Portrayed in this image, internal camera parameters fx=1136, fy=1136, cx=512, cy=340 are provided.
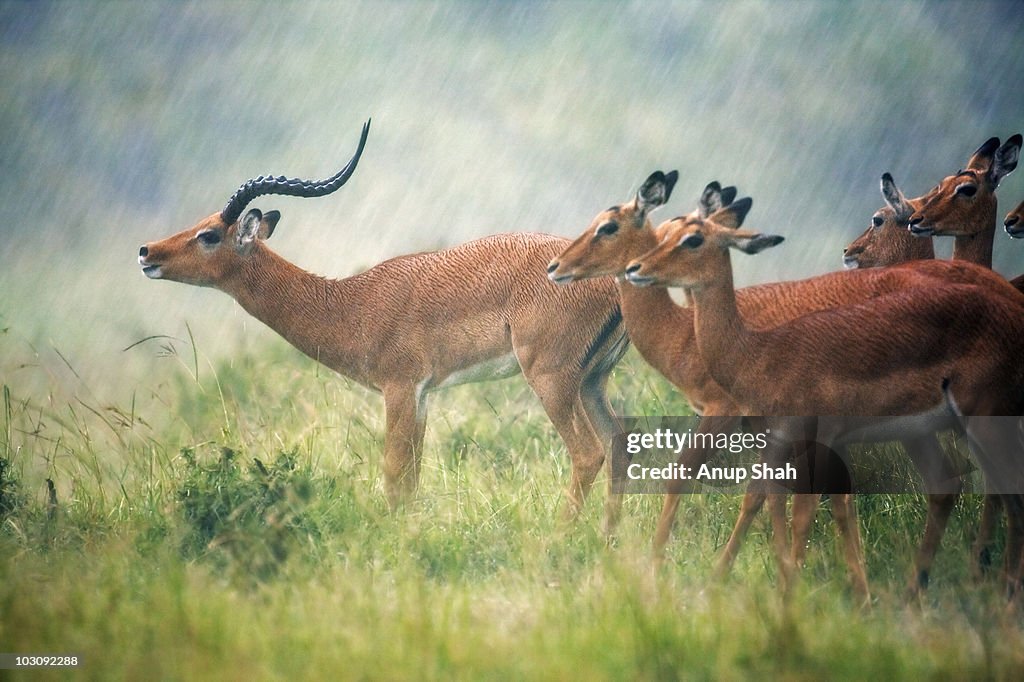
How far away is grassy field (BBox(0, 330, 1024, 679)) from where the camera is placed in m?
4.34

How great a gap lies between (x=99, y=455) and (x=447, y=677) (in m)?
3.67

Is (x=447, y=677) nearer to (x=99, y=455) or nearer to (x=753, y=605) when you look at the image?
(x=753, y=605)

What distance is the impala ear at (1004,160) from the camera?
587 cm

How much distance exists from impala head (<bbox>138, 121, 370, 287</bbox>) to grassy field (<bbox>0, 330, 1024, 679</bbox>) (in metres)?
1.02

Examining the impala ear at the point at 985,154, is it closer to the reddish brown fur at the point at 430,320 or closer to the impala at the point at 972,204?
the impala at the point at 972,204

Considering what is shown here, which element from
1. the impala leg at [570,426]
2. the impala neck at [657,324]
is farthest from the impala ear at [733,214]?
the impala leg at [570,426]

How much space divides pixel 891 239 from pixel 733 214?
4.64ft

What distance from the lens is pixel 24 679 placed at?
181 inches

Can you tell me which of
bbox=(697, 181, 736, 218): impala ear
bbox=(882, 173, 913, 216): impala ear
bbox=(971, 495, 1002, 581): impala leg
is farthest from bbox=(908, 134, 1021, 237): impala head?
bbox=(971, 495, 1002, 581): impala leg

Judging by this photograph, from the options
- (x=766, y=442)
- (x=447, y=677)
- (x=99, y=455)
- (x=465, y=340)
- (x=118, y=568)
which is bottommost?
(x=447, y=677)

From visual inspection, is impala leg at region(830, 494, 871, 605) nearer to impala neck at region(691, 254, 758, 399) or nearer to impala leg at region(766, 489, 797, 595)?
impala leg at region(766, 489, 797, 595)

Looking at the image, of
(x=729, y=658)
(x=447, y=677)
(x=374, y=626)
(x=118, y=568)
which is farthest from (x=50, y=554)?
(x=729, y=658)

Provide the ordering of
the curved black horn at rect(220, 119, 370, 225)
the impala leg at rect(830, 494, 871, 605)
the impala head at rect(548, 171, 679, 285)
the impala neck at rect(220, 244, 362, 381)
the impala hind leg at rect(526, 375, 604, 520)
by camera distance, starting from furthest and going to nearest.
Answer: the impala neck at rect(220, 244, 362, 381), the curved black horn at rect(220, 119, 370, 225), the impala hind leg at rect(526, 375, 604, 520), the impala head at rect(548, 171, 679, 285), the impala leg at rect(830, 494, 871, 605)

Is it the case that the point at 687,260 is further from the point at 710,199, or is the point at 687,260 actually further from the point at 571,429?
the point at 571,429
